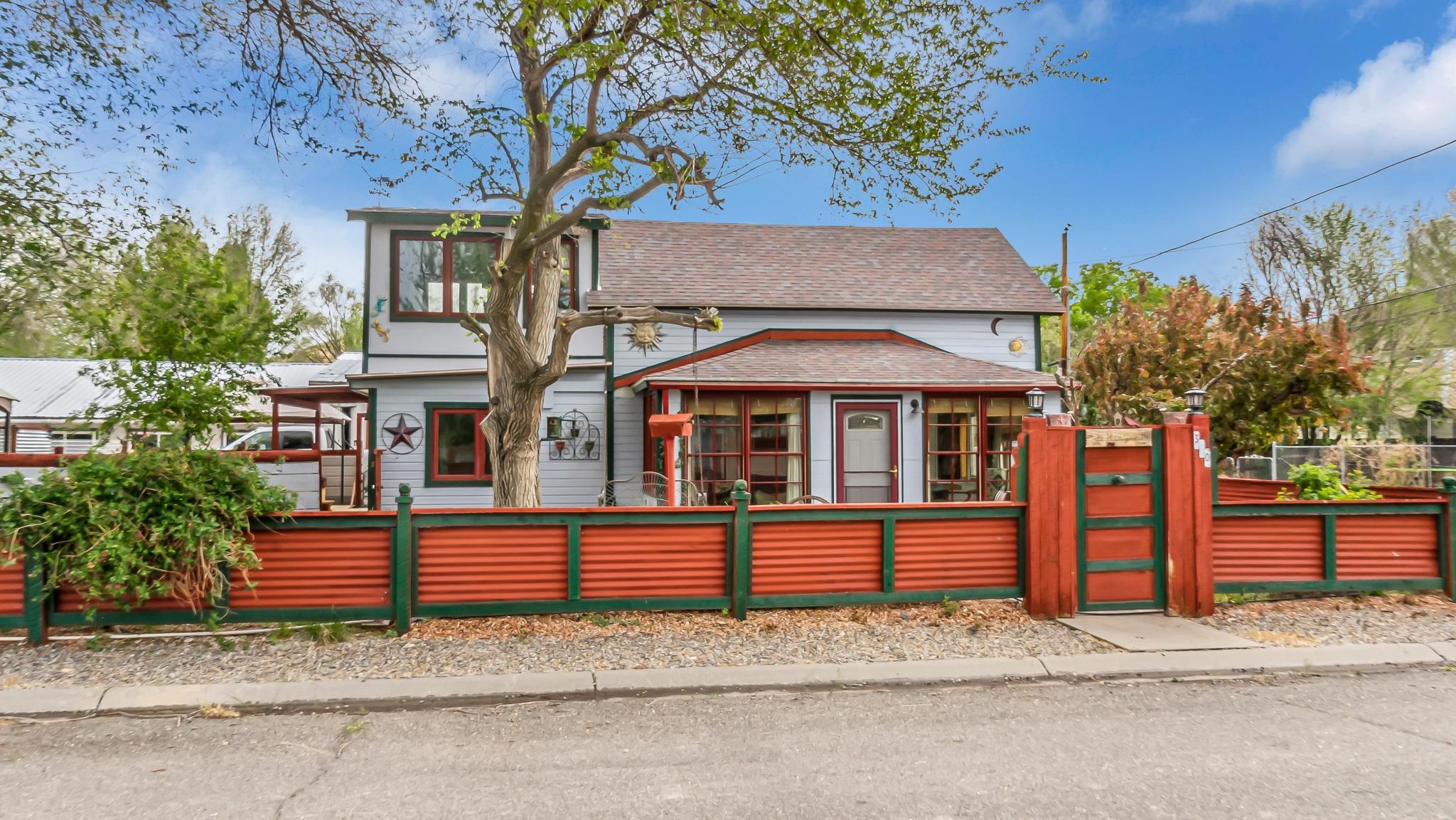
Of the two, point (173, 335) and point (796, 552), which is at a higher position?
point (173, 335)

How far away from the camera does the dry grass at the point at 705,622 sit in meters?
7.12

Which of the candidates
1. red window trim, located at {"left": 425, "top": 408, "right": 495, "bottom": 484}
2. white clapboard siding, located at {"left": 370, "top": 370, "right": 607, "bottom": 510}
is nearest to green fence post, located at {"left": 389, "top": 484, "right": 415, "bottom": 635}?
white clapboard siding, located at {"left": 370, "top": 370, "right": 607, "bottom": 510}

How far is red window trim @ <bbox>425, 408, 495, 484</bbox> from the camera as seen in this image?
49.3 feet

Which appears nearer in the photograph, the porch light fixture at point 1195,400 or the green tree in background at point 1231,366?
the porch light fixture at point 1195,400

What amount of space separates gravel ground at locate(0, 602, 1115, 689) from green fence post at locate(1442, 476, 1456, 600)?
4.51m

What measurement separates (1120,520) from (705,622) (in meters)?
3.93

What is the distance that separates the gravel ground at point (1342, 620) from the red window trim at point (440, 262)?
40.5ft

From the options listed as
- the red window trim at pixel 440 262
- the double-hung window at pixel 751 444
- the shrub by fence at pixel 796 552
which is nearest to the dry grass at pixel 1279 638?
the shrub by fence at pixel 796 552

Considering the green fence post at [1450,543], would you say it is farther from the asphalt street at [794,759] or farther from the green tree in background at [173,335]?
the green tree in background at [173,335]

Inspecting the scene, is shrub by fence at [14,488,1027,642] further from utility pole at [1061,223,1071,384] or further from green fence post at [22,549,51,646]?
utility pole at [1061,223,1071,384]

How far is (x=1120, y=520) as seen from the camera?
7.82m

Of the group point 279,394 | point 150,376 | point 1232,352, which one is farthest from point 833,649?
point 1232,352

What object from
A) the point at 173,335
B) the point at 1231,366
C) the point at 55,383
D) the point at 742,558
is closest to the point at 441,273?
the point at 173,335

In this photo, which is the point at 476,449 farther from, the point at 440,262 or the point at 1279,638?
the point at 1279,638
